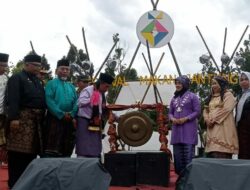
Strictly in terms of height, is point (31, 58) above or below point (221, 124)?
above

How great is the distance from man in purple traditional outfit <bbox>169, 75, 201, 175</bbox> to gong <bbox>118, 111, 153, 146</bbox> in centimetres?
67

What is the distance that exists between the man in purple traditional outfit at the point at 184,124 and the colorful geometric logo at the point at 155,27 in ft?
9.19

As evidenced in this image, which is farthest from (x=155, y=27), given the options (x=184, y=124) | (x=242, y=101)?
(x=242, y=101)

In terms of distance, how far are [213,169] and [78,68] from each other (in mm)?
5479

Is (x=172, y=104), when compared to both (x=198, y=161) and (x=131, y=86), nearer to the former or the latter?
(x=198, y=161)

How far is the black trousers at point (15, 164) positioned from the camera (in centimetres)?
392

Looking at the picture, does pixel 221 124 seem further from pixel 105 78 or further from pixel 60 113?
pixel 60 113

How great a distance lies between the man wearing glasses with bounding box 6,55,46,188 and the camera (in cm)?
379

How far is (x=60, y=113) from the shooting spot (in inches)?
156

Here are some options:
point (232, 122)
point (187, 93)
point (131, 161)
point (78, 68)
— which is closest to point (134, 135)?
point (131, 161)

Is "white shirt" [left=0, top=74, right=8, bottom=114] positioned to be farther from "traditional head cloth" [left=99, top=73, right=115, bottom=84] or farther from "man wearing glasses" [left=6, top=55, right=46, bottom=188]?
"traditional head cloth" [left=99, top=73, right=115, bottom=84]

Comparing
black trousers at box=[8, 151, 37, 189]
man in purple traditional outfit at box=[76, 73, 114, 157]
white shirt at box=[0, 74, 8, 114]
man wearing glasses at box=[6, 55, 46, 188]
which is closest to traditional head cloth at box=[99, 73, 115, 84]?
man in purple traditional outfit at box=[76, 73, 114, 157]

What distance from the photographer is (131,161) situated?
4836 millimetres

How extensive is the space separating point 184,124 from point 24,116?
5.21 ft
